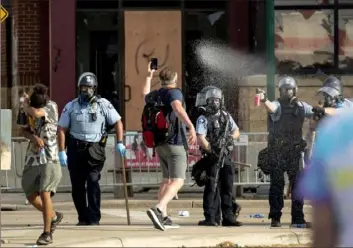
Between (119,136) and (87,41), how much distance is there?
317 inches

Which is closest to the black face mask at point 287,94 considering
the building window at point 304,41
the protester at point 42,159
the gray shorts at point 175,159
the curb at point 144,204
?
the gray shorts at point 175,159

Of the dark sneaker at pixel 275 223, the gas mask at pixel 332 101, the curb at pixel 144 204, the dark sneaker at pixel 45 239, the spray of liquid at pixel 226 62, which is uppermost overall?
the spray of liquid at pixel 226 62

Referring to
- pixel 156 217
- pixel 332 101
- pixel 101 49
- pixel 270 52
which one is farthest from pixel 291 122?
pixel 101 49

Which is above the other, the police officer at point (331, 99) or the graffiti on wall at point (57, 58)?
the graffiti on wall at point (57, 58)

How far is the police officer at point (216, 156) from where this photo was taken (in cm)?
1156

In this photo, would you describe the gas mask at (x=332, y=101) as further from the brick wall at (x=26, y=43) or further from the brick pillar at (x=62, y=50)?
the brick wall at (x=26, y=43)

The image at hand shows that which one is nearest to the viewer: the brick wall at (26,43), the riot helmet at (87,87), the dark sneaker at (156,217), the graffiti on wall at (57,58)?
the dark sneaker at (156,217)

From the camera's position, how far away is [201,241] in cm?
1003

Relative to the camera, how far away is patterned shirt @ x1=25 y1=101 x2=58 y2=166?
32.3 ft

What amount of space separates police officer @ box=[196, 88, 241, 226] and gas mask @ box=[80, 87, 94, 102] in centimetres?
130

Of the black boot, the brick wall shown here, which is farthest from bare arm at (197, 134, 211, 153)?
the brick wall

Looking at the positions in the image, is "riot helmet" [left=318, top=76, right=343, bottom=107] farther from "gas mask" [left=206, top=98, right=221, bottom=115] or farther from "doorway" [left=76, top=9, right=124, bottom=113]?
"doorway" [left=76, top=9, right=124, bottom=113]

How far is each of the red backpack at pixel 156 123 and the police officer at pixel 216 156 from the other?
0.44 meters

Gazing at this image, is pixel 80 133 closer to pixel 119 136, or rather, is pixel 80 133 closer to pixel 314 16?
pixel 119 136
